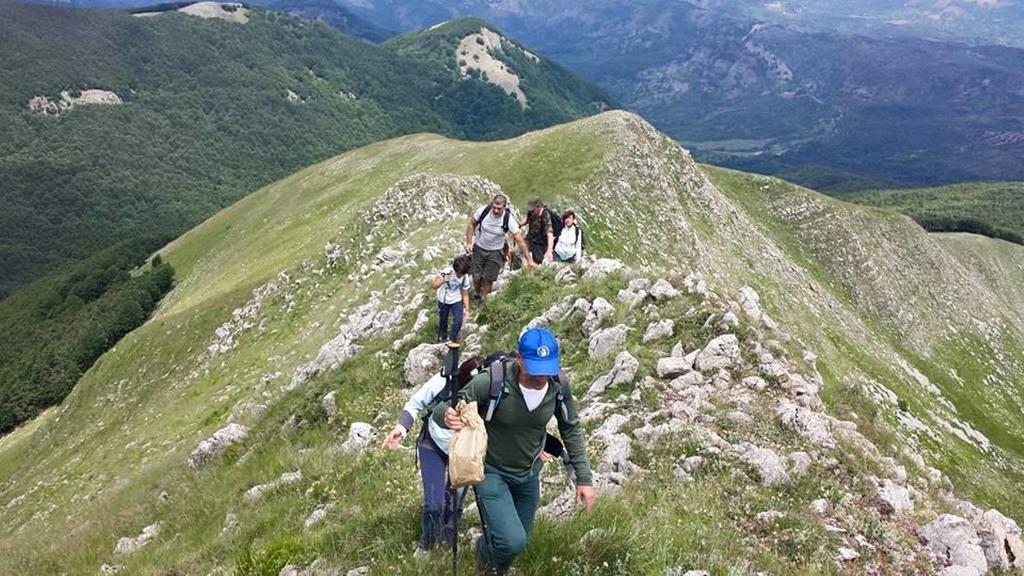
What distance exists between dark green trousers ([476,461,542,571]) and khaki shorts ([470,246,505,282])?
1144 cm

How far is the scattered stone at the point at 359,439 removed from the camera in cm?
1099

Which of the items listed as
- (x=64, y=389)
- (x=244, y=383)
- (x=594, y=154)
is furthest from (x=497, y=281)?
(x=64, y=389)

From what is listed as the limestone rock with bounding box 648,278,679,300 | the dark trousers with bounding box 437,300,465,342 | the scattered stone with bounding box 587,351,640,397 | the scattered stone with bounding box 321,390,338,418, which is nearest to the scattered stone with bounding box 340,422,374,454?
the scattered stone with bounding box 321,390,338,418

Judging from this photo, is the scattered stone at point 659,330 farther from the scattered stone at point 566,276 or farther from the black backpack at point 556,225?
the black backpack at point 556,225

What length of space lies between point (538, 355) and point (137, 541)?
906 centimetres

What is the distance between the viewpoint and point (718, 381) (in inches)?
469

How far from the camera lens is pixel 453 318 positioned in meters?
16.5

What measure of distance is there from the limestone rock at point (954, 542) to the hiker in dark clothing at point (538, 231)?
42.2 feet

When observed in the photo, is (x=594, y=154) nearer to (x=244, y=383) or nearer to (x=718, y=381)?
(x=244, y=383)

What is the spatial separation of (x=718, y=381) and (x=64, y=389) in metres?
70.4

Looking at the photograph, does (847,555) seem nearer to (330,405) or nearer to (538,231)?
(330,405)

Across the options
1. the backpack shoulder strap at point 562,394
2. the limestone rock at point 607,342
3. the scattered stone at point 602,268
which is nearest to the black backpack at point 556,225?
the scattered stone at point 602,268

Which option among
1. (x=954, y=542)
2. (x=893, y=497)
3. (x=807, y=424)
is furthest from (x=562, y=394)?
(x=893, y=497)

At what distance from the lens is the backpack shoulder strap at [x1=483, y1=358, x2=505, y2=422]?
6.35 metres
